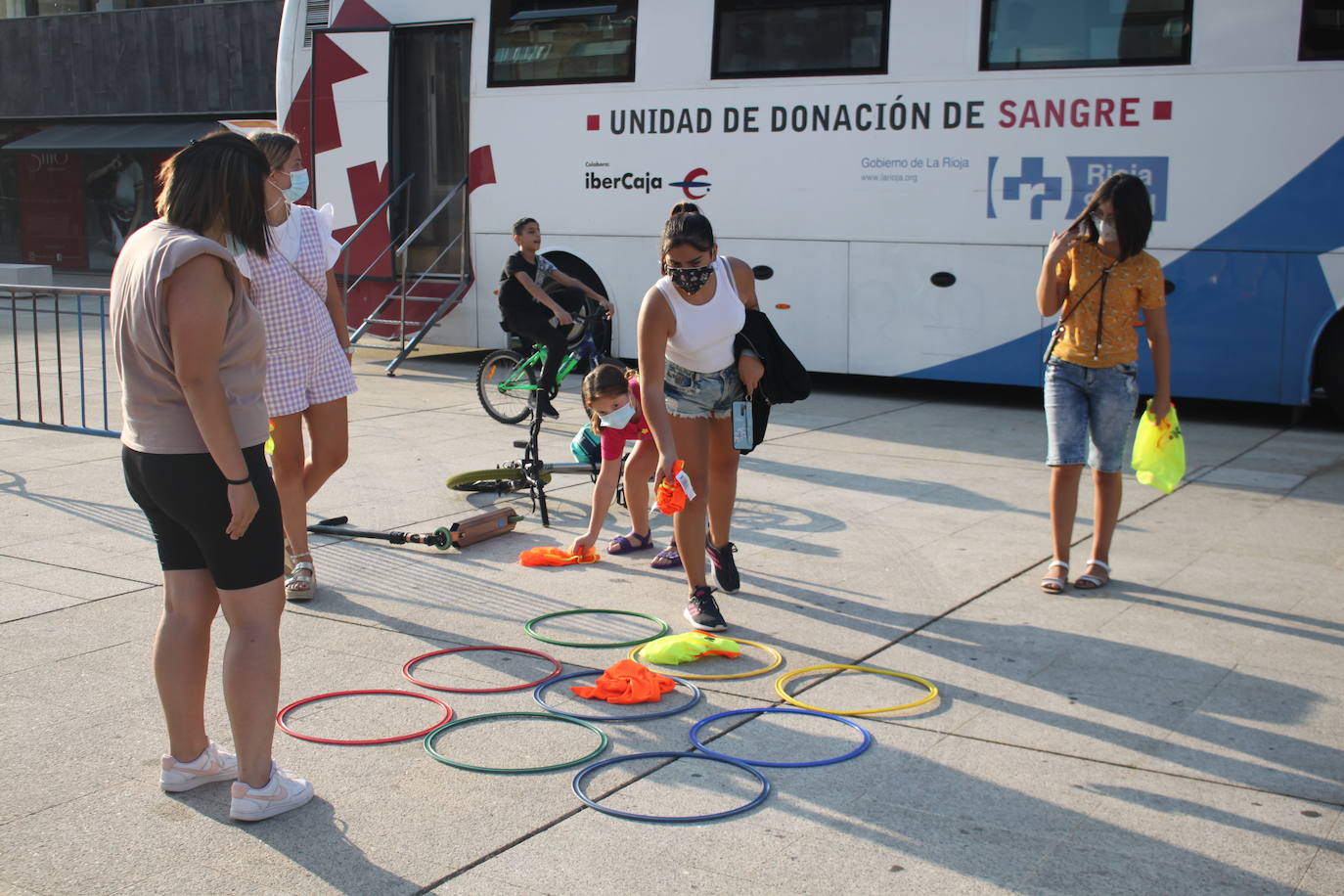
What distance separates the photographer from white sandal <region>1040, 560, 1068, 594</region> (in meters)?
6.04

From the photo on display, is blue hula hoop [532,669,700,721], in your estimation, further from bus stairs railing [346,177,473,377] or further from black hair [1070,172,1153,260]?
bus stairs railing [346,177,473,377]

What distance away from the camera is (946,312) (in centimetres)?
1163

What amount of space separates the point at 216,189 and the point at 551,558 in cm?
333

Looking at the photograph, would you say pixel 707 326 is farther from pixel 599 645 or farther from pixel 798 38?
pixel 798 38

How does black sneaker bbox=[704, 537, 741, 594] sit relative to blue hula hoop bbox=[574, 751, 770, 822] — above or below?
above

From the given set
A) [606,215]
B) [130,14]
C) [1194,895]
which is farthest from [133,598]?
[130,14]

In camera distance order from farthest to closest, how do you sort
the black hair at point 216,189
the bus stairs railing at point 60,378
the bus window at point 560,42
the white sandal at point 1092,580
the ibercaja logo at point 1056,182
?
the bus window at point 560,42 < the ibercaja logo at point 1056,182 < the bus stairs railing at point 60,378 < the white sandal at point 1092,580 < the black hair at point 216,189

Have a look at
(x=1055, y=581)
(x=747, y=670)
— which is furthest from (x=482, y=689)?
(x=1055, y=581)

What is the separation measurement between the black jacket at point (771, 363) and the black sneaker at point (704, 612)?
640mm

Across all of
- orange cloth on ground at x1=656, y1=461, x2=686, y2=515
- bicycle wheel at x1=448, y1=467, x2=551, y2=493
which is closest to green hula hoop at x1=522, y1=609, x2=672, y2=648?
orange cloth on ground at x1=656, y1=461, x2=686, y2=515

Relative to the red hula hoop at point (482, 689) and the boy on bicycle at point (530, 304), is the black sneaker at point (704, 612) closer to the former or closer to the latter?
the red hula hoop at point (482, 689)

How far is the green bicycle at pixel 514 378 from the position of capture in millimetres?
10438

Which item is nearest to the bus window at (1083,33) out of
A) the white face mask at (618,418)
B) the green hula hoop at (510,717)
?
the white face mask at (618,418)

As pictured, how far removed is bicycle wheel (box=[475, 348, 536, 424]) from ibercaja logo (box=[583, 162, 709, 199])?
110 inches
